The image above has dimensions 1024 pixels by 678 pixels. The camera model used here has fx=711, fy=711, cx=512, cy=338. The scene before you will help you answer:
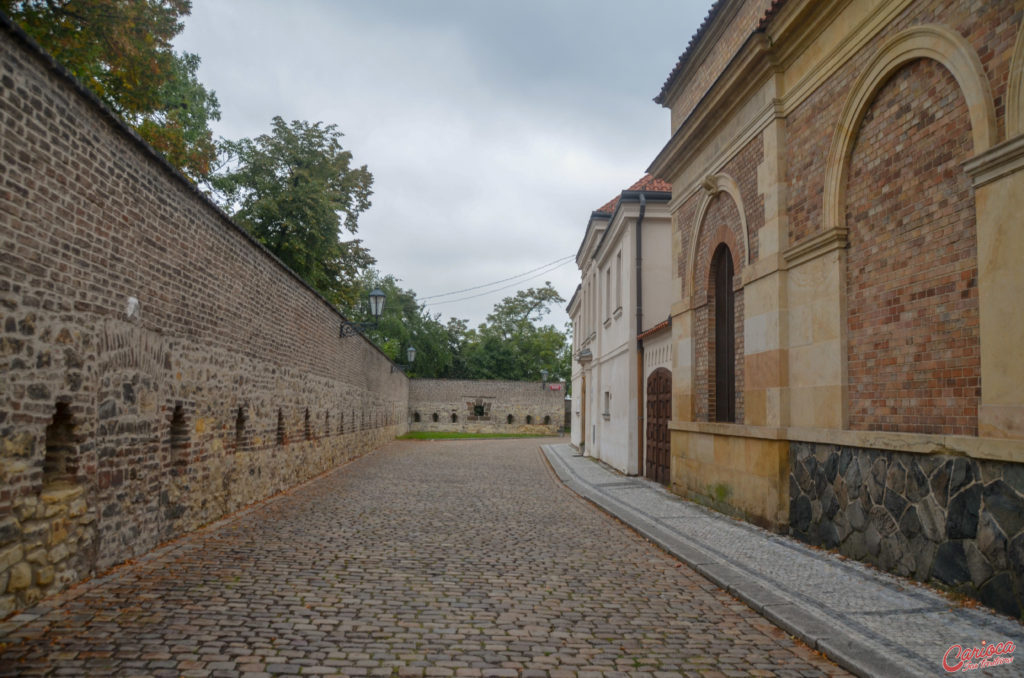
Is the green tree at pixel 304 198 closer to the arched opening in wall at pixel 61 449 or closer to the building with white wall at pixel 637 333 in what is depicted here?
the building with white wall at pixel 637 333

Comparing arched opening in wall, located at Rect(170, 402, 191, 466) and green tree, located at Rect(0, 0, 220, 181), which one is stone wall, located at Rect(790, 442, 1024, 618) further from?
green tree, located at Rect(0, 0, 220, 181)

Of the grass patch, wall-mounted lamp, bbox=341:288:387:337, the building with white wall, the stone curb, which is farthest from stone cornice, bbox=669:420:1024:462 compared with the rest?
the grass patch

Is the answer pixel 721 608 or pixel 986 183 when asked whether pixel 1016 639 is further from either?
pixel 986 183

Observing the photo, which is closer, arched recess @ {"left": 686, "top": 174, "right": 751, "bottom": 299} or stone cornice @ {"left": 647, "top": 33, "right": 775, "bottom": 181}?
stone cornice @ {"left": 647, "top": 33, "right": 775, "bottom": 181}

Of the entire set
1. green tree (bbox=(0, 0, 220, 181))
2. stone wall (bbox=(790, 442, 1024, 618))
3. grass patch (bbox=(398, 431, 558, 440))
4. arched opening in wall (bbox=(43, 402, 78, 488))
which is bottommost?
grass patch (bbox=(398, 431, 558, 440))

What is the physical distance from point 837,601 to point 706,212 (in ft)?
25.8

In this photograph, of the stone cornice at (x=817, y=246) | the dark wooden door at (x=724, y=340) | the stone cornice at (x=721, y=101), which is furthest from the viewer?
the dark wooden door at (x=724, y=340)

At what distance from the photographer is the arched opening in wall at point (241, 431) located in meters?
10.5

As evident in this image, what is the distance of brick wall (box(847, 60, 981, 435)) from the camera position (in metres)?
5.98

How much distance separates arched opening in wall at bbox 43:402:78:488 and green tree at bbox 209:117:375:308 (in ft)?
52.3

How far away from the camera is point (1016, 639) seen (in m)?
4.62

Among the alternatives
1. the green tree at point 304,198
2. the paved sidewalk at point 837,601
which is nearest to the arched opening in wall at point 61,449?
the paved sidewalk at point 837,601

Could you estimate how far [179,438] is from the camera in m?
8.32

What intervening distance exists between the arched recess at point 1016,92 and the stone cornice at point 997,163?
0.32ft
